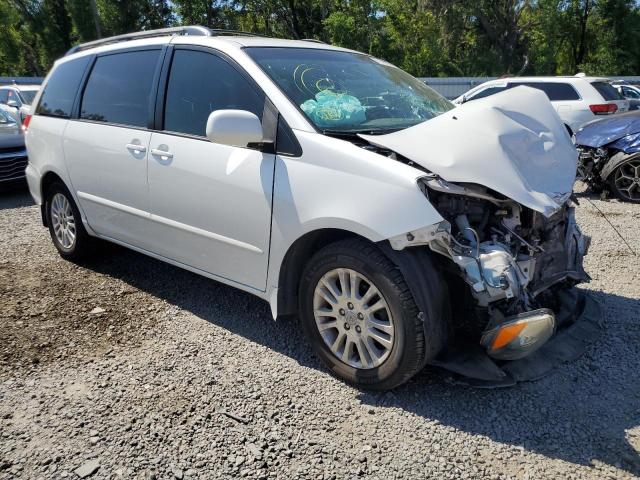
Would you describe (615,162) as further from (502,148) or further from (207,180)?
(207,180)

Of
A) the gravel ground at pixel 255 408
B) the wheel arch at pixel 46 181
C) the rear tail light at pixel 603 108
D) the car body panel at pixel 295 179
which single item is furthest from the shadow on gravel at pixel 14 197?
the rear tail light at pixel 603 108

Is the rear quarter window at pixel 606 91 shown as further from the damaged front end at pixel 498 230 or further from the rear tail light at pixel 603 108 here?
the damaged front end at pixel 498 230

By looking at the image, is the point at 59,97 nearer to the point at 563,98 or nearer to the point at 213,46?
the point at 213,46

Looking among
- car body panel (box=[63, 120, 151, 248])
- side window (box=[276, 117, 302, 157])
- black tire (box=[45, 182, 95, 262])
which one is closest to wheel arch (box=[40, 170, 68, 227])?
black tire (box=[45, 182, 95, 262])

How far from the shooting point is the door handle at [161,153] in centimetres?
348

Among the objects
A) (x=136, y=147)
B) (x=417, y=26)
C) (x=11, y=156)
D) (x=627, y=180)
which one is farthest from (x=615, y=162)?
(x=417, y=26)

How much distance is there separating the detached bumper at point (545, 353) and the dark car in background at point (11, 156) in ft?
25.9

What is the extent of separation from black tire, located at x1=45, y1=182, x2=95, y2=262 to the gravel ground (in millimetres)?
823

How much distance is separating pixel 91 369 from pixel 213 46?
2.15 metres

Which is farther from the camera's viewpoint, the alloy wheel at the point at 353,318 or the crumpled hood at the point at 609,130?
the crumpled hood at the point at 609,130

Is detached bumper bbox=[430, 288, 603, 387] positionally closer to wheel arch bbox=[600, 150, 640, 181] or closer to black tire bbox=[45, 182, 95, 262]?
black tire bbox=[45, 182, 95, 262]

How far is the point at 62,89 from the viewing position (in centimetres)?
473

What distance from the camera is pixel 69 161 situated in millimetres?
4410

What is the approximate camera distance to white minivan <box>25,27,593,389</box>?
2.59 m
